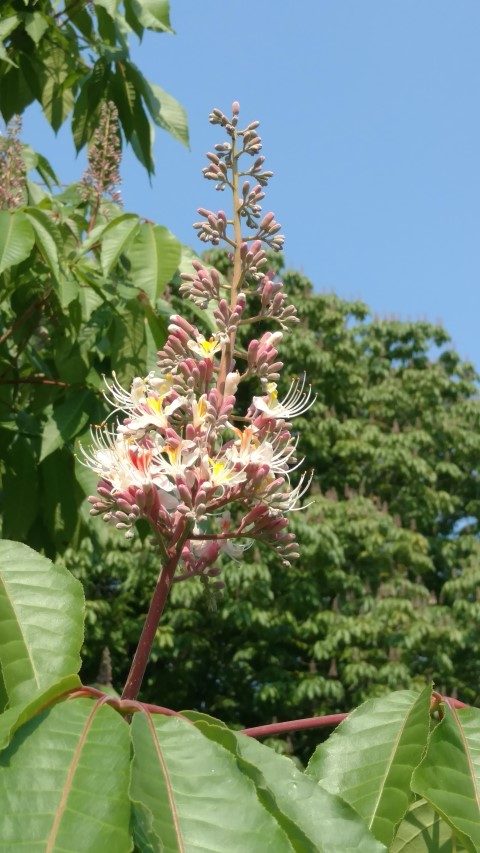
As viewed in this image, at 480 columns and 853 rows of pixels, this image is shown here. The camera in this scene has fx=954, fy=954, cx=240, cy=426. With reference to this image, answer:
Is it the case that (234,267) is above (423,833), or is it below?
above

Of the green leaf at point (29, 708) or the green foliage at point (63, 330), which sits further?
the green foliage at point (63, 330)

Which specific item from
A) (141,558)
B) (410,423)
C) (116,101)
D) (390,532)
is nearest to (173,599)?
(141,558)

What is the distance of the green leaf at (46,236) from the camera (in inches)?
99.5

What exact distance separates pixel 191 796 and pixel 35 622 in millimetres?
378

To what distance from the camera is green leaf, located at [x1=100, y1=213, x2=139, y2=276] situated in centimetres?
266

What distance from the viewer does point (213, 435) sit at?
1427mm

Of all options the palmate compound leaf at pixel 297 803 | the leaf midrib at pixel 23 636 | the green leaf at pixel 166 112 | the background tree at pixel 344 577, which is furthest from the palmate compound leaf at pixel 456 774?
the background tree at pixel 344 577

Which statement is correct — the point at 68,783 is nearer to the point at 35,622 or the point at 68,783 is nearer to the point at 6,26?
the point at 35,622

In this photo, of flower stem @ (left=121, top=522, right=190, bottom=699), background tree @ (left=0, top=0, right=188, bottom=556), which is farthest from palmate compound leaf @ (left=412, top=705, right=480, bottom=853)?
background tree @ (left=0, top=0, right=188, bottom=556)

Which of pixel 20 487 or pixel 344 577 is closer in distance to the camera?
pixel 20 487

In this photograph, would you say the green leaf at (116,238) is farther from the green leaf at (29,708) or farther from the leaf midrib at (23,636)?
the green leaf at (29,708)

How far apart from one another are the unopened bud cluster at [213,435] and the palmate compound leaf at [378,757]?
29cm

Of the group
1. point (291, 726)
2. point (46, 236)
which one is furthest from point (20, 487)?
point (291, 726)

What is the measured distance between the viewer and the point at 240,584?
38.6 feet
